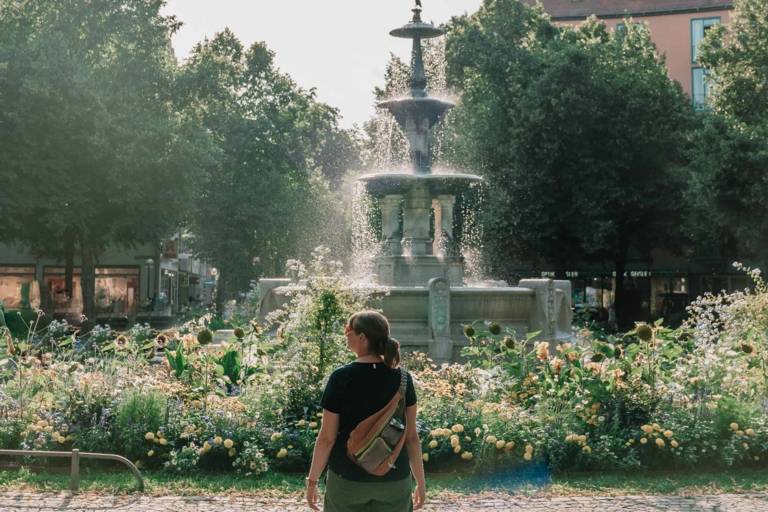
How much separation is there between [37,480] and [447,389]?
419cm

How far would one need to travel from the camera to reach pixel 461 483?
29.5ft

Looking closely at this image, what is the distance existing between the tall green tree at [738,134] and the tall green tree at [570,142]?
164 inches

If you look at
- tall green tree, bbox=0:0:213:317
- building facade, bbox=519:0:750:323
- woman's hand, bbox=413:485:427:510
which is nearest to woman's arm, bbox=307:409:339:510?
woman's hand, bbox=413:485:427:510

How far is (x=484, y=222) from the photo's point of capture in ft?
127

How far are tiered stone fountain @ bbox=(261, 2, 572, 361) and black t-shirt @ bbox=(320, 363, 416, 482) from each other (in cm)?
1067

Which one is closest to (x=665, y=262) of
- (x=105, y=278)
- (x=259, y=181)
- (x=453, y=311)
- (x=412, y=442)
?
(x=259, y=181)

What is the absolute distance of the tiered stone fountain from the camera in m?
15.9

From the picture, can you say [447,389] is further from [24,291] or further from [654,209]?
[24,291]

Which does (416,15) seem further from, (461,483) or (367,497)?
(367,497)

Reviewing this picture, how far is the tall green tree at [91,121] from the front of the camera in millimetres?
29422

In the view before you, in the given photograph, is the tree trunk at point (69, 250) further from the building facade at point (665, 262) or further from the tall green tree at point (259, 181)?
the building facade at point (665, 262)

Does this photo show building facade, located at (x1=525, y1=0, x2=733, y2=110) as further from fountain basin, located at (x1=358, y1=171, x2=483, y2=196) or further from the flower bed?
the flower bed

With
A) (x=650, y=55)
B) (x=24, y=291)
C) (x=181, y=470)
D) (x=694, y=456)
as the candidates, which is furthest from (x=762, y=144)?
(x=24, y=291)

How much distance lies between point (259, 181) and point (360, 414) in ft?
140
